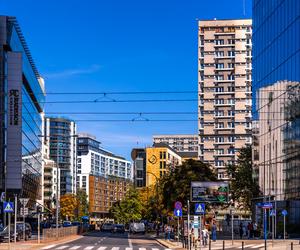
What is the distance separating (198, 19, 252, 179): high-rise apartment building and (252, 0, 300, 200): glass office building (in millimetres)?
79255

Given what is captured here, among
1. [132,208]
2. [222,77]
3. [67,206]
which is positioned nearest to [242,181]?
[132,208]

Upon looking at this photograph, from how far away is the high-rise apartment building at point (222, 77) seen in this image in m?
157

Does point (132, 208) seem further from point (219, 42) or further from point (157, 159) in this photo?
point (157, 159)

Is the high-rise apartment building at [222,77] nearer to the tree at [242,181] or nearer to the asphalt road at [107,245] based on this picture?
the tree at [242,181]

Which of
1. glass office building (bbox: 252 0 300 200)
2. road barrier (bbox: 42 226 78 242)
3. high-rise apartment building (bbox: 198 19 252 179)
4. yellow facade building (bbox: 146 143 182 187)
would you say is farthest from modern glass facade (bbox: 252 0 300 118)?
yellow facade building (bbox: 146 143 182 187)

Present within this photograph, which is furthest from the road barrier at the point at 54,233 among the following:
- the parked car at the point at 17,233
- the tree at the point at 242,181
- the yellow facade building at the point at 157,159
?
the yellow facade building at the point at 157,159

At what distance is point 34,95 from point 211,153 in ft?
171

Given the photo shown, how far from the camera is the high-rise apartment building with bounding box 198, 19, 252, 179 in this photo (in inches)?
6176

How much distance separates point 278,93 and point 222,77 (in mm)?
93015

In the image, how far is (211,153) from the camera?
157500mm

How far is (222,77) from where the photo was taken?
159 meters

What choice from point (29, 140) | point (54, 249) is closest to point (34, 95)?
point (29, 140)

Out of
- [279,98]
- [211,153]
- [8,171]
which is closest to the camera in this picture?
[279,98]

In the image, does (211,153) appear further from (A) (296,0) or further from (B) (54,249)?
(B) (54,249)
